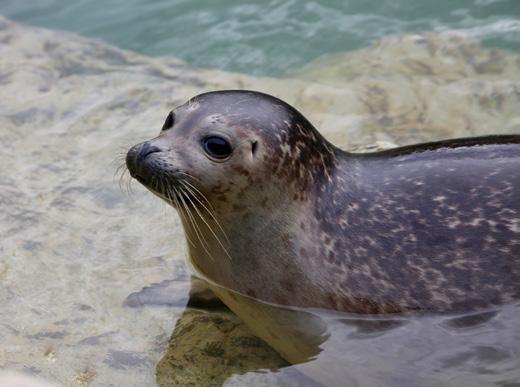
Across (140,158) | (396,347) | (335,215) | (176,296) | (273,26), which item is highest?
(273,26)

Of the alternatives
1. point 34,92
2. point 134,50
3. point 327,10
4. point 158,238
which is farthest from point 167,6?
point 158,238

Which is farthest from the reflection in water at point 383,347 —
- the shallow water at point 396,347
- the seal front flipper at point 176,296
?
the seal front flipper at point 176,296

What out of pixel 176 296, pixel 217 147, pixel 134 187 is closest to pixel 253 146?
pixel 217 147

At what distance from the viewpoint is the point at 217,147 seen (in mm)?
3857

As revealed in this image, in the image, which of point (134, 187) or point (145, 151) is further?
point (134, 187)

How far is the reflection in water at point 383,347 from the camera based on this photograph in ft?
12.2

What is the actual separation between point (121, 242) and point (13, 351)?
119 centimetres

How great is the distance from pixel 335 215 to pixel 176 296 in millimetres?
1002

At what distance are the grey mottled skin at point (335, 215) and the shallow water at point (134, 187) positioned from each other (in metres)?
0.19

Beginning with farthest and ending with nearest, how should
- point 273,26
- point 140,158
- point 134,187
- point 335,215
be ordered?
point 273,26 < point 134,187 < point 335,215 < point 140,158

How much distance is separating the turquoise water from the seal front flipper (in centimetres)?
444

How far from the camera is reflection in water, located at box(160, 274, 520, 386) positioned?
3.72 m

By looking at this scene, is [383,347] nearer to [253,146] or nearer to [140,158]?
[253,146]

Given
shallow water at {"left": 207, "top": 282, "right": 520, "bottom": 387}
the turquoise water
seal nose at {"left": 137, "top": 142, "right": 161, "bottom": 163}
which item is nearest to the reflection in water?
shallow water at {"left": 207, "top": 282, "right": 520, "bottom": 387}
